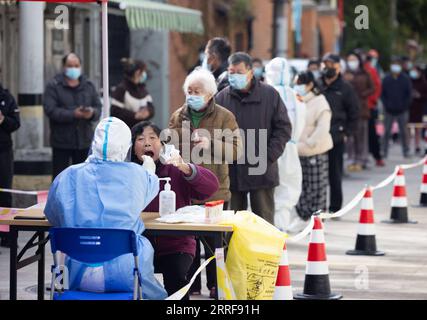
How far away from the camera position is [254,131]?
1224 centimetres

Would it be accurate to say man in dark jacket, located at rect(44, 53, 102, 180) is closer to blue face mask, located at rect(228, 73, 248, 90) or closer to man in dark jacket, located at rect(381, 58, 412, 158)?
blue face mask, located at rect(228, 73, 248, 90)

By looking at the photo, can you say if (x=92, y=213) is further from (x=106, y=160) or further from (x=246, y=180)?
(x=246, y=180)

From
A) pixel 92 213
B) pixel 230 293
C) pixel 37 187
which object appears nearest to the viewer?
pixel 92 213

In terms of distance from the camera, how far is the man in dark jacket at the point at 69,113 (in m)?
14.9

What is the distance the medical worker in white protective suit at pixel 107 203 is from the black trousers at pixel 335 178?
27.2ft

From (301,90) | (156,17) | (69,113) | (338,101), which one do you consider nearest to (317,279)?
(69,113)

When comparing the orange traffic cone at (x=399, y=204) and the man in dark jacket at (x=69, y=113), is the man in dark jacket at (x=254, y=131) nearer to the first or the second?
the man in dark jacket at (x=69, y=113)

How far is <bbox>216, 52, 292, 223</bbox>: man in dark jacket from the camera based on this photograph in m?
12.0

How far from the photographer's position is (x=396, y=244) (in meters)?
14.2

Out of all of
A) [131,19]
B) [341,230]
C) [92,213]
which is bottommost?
[341,230]

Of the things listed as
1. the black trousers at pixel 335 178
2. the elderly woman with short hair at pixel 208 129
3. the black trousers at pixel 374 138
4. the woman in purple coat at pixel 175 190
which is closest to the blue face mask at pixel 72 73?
the black trousers at pixel 335 178

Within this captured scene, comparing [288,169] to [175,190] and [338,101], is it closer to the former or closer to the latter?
[338,101]

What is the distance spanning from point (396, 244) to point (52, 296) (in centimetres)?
670
